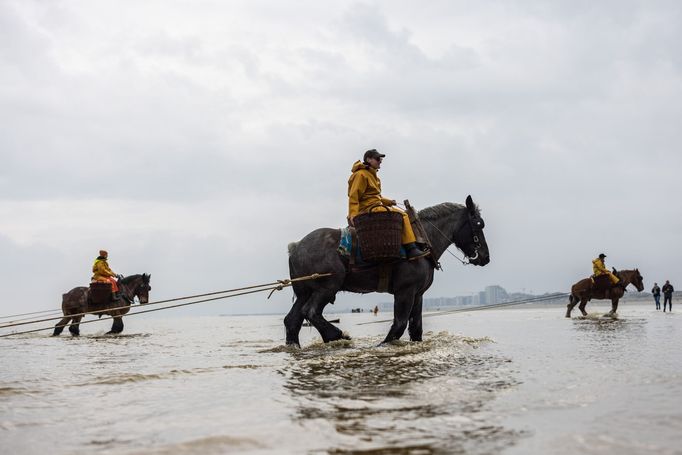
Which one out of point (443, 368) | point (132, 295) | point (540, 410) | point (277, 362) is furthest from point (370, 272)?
point (132, 295)

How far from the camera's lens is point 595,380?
211 inches

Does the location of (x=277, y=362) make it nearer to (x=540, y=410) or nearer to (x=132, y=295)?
(x=540, y=410)

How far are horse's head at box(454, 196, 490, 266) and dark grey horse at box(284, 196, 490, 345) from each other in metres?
0.27

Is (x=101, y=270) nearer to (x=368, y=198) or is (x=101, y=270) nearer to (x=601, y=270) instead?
(x=368, y=198)

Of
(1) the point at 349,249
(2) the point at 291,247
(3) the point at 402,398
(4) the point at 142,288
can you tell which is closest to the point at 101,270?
(4) the point at 142,288

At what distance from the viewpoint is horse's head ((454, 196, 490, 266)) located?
1102cm

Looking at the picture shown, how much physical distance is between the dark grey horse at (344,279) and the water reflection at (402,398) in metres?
1.44

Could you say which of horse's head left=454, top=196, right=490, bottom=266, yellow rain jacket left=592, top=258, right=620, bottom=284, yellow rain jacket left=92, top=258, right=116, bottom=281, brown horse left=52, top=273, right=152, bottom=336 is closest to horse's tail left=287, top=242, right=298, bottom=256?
horse's head left=454, top=196, right=490, bottom=266

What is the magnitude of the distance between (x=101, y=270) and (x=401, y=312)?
1232cm

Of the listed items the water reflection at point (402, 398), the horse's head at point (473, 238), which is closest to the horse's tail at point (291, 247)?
the water reflection at point (402, 398)

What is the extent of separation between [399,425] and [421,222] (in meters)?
7.06

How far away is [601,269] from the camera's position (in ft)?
78.9

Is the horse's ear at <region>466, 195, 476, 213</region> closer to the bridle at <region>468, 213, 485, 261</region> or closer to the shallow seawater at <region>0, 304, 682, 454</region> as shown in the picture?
the bridle at <region>468, 213, 485, 261</region>

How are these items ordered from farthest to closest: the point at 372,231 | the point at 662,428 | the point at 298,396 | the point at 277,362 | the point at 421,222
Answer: the point at 421,222, the point at 372,231, the point at 277,362, the point at 298,396, the point at 662,428
